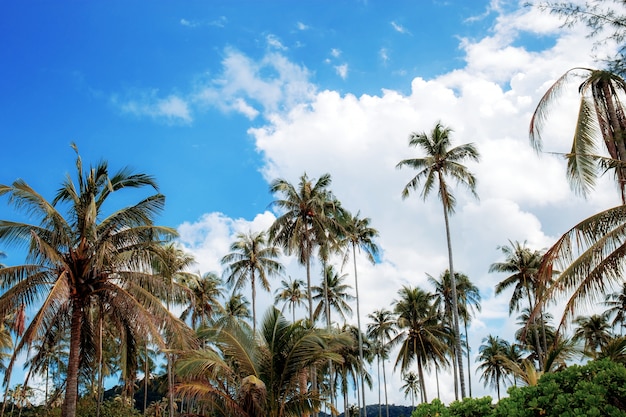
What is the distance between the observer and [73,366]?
512 inches

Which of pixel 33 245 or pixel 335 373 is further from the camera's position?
pixel 335 373

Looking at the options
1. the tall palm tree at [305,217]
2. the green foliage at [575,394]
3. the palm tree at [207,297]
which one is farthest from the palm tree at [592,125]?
the palm tree at [207,297]

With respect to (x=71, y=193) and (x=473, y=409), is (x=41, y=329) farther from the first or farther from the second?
(x=473, y=409)

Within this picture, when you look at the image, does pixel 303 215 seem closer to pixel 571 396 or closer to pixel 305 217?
pixel 305 217

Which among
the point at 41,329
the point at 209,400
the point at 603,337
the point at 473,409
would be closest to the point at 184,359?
the point at 209,400

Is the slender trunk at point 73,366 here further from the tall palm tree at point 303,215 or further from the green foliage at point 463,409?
the tall palm tree at point 303,215

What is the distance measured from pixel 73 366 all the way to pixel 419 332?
2889 centimetres

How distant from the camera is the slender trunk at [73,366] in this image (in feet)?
41.2

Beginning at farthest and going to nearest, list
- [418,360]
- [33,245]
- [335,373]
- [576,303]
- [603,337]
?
[335,373]
[603,337]
[418,360]
[33,245]
[576,303]

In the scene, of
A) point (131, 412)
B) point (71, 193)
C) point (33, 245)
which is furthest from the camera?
point (131, 412)

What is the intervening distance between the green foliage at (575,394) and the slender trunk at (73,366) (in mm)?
9797

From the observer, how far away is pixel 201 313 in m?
39.8

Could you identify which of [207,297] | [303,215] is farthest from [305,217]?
[207,297]

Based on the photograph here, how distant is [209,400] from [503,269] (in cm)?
3044
